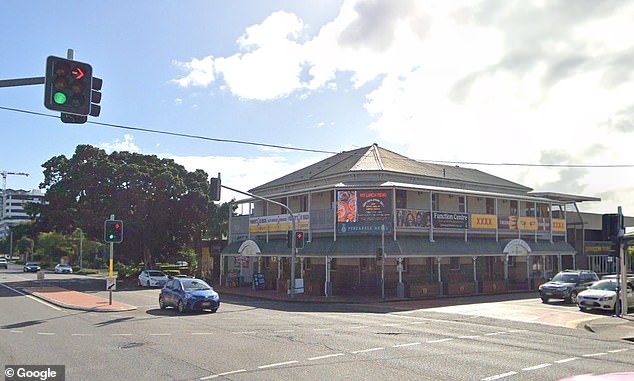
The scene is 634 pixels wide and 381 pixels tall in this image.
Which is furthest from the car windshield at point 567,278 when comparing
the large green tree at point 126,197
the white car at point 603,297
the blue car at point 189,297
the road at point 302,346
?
the large green tree at point 126,197

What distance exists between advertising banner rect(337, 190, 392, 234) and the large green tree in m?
19.8

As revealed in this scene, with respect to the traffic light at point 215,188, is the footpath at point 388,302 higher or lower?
lower

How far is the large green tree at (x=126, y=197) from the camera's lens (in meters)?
45.5

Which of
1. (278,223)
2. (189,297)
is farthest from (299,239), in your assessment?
(189,297)

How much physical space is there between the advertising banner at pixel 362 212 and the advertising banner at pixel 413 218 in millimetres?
590

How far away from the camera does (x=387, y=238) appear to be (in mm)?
31828

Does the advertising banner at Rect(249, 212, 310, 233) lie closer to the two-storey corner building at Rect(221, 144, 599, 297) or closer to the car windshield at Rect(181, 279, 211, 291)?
the two-storey corner building at Rect(221, 144, 599, 297)

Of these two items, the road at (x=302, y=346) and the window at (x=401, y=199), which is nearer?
the road at (x=302, y=346)

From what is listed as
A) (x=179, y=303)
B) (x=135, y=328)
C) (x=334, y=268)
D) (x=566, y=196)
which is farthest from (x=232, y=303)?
(x=566, y=196)

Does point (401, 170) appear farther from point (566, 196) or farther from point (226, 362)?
point (226, 362)

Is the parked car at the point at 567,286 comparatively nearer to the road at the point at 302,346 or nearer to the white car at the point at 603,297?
the white car at the point at 603,297

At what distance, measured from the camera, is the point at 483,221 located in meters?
36.0

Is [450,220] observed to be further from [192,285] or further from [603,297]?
[192,285]

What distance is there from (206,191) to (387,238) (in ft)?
74.8
